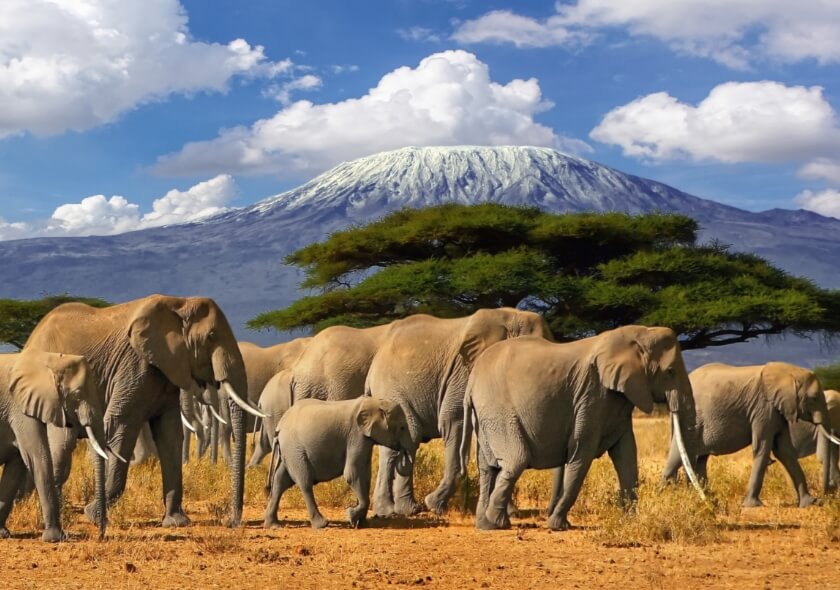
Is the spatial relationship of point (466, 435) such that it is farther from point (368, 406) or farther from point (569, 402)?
point (569, 402)

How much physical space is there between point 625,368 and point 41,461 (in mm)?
5477

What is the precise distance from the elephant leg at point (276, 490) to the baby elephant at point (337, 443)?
10 millimetres

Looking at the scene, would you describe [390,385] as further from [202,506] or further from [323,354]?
[202,506]

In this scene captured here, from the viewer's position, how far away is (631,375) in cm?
1223

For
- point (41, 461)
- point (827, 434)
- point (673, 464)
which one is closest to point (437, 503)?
point (673, 464)

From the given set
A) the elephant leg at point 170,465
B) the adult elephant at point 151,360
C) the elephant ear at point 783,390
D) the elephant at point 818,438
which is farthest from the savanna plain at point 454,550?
the elephant at point 818,438

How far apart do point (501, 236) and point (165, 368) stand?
91.2ft

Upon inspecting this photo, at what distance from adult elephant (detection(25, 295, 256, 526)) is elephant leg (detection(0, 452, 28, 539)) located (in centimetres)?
116

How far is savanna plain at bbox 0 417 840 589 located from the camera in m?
9.72

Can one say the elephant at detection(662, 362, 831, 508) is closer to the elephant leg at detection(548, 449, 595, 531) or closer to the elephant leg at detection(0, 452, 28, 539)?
the elephant leg at detection(548, 449, 595, 531)

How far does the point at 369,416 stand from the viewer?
513 inches

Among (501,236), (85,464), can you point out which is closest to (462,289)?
(501,236)

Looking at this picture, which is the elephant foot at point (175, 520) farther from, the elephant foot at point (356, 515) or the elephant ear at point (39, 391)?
the elephant ear at point (39, 391)

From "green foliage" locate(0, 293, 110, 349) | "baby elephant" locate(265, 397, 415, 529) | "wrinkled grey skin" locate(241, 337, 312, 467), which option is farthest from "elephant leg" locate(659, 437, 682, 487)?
"green foliage" locate(0, 293, 110, 349)
